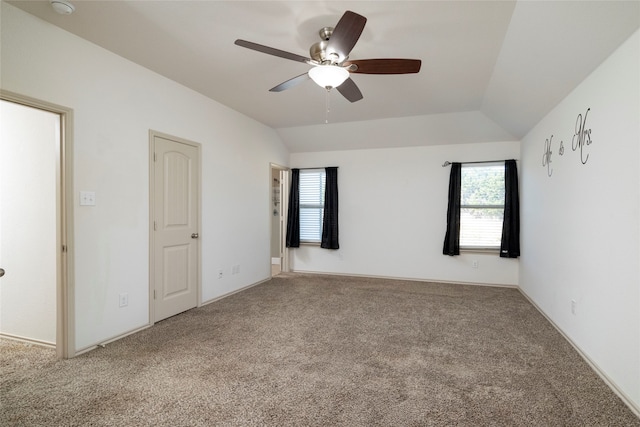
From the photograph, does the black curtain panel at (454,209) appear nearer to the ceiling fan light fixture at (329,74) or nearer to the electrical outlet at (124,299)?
the ceiling fan light fixture at (329,74)

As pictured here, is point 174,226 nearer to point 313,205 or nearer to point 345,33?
point 345,33

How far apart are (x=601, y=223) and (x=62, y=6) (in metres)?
4.14

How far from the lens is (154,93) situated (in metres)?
3.24

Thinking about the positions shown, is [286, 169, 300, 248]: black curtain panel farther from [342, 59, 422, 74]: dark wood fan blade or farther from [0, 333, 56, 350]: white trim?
[0, 333, 56, 350]: white trim

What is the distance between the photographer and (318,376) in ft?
7.55

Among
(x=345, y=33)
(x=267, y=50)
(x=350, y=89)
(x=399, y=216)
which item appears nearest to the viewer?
(x=345, y=33)

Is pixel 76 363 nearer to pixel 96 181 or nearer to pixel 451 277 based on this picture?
pixel 96 181

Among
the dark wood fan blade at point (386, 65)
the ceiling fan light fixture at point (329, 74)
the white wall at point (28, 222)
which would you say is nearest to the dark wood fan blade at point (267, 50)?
the ceiling fan light fixture at point (329, 74)

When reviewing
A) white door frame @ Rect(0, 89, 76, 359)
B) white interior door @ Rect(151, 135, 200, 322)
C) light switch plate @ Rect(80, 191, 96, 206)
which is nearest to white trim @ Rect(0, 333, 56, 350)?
white door frame @ Rect(0, 89, 76, 359)

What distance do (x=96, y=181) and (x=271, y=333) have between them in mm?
2088

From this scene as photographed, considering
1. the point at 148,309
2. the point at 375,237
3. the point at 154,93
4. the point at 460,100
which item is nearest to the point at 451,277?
the point at 375,237

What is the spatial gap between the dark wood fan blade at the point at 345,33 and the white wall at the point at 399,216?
3551mm

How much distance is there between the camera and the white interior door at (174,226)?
332 cm

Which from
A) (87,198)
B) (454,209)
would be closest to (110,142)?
(87,198)
